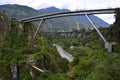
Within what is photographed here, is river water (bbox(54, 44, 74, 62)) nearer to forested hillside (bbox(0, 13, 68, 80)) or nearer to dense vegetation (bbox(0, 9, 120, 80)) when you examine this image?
dense vegetation (bbox(0, 9, 120, 80))

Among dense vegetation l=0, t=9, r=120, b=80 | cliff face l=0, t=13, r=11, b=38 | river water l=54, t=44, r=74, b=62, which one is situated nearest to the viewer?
dense vegetation l=0, t=9, r=120, b=80

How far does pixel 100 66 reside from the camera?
34.8 metres

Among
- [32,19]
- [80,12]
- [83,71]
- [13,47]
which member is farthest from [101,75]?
[32,19]

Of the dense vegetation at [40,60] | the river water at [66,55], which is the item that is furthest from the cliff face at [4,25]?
the river water at [66,55]

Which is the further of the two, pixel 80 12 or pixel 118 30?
pixel 80 12

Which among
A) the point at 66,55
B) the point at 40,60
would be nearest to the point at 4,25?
the point at 40,60

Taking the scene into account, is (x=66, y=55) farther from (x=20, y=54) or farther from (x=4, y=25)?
(x=20, y=54)

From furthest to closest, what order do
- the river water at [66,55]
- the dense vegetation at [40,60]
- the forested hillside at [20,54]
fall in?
the river water at [66,55], the forested hillside at [20,54], the dense vegetation at [40,60]

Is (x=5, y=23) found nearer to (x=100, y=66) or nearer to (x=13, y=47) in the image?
(x=13, y=47)

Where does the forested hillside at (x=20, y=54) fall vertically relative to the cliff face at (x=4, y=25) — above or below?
below

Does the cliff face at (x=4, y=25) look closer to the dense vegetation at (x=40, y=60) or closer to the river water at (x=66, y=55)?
the dense vegetation at (x=40, y=60)

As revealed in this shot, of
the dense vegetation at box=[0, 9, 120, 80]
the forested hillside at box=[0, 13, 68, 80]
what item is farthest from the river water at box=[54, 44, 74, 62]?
the forested hillside at box=[0, 13, 68, 80]

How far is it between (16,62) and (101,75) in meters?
35.2

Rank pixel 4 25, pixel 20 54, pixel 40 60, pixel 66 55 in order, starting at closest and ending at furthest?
pixel 40 60
pixel 20 54
pixel 4 25
pixel 66 55
